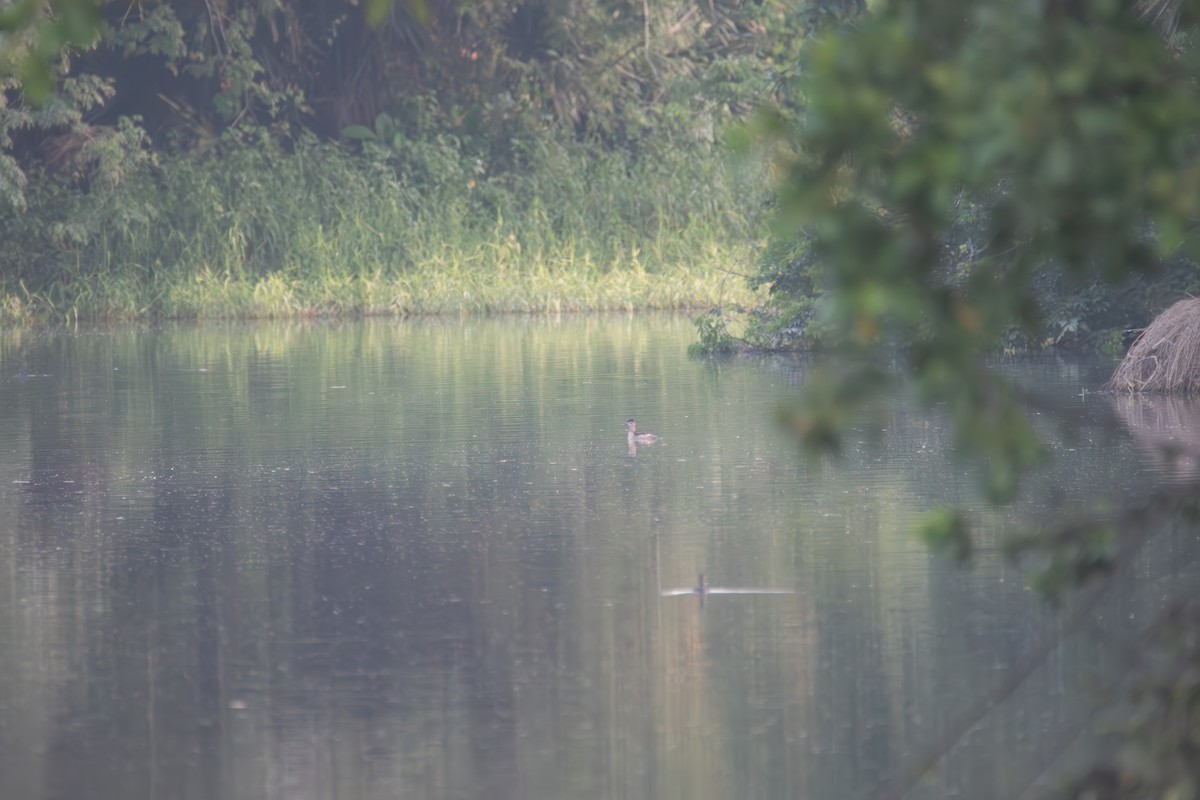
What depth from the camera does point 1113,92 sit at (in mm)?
3340

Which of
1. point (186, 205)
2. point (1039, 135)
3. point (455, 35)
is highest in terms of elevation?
point (455, 35)

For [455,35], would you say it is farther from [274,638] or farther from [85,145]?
[274,638]

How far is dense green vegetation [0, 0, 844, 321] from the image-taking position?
1253 inches

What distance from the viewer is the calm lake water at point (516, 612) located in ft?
20.0

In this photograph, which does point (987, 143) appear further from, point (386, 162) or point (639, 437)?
point (386, 162)

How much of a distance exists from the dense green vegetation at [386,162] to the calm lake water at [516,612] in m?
16.7

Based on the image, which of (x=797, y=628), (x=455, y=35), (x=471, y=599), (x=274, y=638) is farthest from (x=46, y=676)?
(x=455, y=35)

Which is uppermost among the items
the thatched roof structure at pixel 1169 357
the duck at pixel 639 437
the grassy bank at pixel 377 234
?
the grassy bank at pixel 377 234

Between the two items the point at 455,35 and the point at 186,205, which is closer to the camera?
the point at 186,205

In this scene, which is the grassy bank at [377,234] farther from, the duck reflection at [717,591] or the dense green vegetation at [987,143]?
the dense green vegetation at [987,143]

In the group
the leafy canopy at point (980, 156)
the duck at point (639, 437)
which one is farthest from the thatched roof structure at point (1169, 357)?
the leafy canopy at point (980, 156)

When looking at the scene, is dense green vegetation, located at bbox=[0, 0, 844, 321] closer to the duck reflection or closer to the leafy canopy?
the duck reflection

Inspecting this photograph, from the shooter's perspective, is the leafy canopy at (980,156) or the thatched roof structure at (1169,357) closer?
the leafy canopy at (980,156)

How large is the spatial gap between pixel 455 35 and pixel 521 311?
836 cm
